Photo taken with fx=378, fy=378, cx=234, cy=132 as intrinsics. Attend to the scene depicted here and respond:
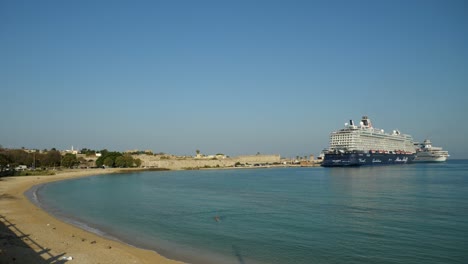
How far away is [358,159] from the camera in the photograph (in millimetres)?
109125

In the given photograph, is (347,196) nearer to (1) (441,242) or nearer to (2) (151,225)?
(1) (441,242)

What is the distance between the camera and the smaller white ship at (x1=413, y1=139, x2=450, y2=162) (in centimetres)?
14825

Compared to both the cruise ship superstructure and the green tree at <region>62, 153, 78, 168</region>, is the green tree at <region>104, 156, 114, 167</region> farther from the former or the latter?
the cruise ship superstructure

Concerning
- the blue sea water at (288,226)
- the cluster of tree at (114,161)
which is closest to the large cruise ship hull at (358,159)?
the cluster of tree at (114,161)

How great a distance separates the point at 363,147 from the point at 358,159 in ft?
16.7

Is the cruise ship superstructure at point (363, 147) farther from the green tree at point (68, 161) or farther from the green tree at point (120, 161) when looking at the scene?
the green tree at point (68, 161)

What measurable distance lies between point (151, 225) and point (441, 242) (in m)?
17.1

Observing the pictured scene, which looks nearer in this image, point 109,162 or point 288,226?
point 288,226

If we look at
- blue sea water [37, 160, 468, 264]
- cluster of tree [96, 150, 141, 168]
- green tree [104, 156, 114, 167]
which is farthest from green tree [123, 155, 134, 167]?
blue sea water [37, 160, 468, 264]

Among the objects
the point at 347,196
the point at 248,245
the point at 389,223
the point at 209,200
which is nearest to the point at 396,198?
the point at 347,196

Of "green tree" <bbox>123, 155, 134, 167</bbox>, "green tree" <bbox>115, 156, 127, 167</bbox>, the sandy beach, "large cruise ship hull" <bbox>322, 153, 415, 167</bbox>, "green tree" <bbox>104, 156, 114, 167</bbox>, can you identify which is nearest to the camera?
the sandy beach

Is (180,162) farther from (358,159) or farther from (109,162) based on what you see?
(358,159)

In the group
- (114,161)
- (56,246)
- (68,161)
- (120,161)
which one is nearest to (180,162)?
(120,161)

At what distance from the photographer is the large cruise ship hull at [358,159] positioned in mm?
108981
